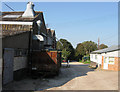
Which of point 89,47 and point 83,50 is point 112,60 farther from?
point 89,47

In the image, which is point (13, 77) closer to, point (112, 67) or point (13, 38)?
point (13, 38)

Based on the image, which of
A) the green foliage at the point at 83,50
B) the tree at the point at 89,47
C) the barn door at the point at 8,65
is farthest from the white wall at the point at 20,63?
the tree at the point at 89,47

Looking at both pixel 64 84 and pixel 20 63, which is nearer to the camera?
pixel 64 84

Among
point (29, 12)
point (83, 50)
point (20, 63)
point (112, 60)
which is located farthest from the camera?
point (83, 50)

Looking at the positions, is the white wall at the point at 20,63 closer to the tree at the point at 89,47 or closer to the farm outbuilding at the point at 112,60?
the farm outbuilding at the point at 112,60

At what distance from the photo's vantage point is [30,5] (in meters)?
18.9

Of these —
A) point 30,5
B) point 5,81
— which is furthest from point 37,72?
point 30,5

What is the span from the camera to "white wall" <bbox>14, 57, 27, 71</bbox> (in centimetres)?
1131

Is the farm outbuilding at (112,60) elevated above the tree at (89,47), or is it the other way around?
the tree at (89,47)

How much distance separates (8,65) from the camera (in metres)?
9.95

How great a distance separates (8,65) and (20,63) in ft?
7.78

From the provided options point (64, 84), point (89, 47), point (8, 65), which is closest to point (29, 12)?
point (8, 65)

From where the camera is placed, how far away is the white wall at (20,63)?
1131 cm

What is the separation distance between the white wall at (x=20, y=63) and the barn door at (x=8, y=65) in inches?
33.5
